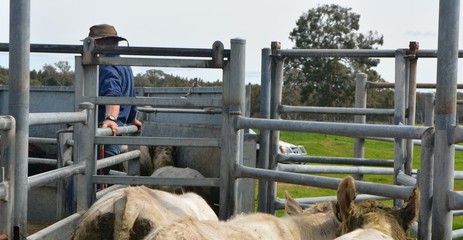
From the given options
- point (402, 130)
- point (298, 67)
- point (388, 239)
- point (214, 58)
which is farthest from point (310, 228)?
point (298, 67)

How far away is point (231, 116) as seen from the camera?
18.2ft

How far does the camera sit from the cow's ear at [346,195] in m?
3.73

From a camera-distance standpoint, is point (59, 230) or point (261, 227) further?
point (59, 230)

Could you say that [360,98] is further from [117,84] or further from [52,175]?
[52,175]

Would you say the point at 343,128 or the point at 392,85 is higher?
the point at 392,85

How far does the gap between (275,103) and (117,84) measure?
5.07 feet

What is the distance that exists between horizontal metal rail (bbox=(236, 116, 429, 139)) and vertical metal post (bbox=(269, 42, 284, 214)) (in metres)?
1.46

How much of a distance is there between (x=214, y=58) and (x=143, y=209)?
1.67 meters

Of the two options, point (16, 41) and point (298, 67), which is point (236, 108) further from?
point (298, 67)

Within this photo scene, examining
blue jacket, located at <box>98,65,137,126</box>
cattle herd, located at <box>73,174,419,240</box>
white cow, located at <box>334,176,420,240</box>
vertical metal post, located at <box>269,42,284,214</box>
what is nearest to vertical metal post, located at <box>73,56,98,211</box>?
blue jacket, located at <box>98,65,137,126</box>

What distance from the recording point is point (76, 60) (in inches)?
220

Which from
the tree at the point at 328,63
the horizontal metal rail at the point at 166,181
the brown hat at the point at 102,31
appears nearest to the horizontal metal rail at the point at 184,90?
the brown hat at the point at 102,31

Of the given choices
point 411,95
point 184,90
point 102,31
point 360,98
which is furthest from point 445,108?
point 184,90

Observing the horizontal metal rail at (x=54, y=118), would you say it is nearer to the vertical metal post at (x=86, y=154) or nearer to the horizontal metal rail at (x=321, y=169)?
the vertical metal post at (x=86, y=154)
